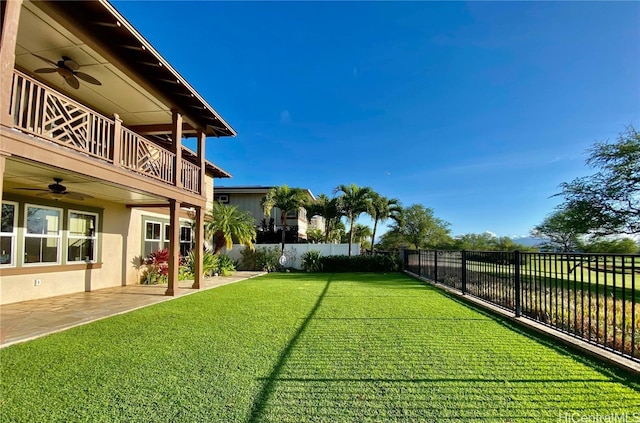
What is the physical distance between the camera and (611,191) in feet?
48.5

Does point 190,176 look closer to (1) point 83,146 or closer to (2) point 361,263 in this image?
(1) point 83,146

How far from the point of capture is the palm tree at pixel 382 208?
19.6 metres

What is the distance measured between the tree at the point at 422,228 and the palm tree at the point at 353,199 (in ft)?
56.5

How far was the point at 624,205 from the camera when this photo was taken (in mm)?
14867

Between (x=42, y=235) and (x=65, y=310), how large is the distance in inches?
107

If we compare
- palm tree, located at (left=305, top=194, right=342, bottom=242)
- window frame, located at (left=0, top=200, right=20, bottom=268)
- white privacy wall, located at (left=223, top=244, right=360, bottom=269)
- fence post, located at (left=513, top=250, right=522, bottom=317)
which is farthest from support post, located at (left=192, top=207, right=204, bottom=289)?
palm tree, located at (left=305, top=194, right=342, bottom=242)

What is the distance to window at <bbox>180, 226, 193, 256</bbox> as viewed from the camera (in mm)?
14086

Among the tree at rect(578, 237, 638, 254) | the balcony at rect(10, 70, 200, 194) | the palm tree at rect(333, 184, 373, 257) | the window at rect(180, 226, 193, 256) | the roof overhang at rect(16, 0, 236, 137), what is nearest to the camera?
the balcony at rect(10, 70, 200, 194)


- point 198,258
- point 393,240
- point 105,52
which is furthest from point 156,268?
point 393,240

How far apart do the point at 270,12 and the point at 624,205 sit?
18.0 meters

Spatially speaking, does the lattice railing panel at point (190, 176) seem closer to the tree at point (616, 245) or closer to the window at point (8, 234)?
the window at point (8, 234)

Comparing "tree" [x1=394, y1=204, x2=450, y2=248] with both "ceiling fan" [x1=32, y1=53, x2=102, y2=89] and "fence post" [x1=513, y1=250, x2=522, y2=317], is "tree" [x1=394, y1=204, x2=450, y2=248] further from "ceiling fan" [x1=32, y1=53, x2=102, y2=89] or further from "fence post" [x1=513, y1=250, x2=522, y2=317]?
"ceiling fan" [x1=32, y1=53, x2=102, y2=89]

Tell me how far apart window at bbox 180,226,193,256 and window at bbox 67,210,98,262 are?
448 cm

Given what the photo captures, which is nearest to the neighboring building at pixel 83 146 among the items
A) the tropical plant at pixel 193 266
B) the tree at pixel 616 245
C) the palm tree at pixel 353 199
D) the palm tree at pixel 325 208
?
the tropical plant at pixel 193 266
